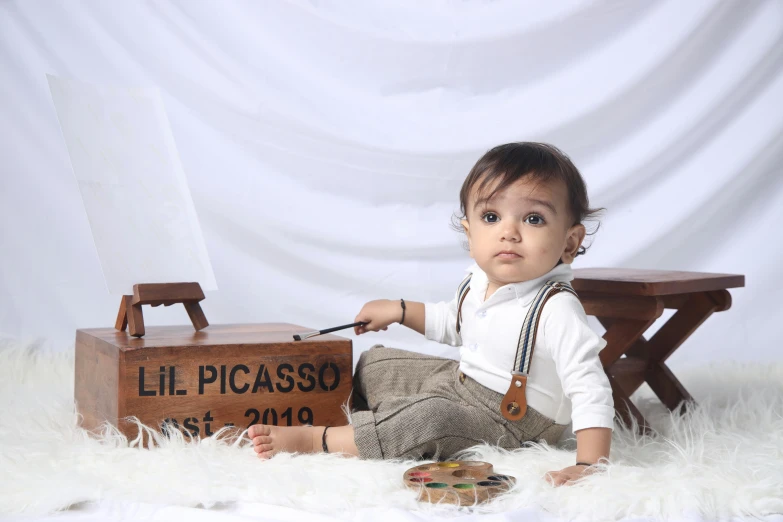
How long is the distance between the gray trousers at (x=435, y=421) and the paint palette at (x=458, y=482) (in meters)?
0.09

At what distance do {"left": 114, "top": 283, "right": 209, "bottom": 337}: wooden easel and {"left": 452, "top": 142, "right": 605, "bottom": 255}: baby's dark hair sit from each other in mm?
486

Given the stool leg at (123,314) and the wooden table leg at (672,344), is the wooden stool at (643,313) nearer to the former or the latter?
the wooden table leg at (672,344)

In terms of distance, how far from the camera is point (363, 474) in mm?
1099

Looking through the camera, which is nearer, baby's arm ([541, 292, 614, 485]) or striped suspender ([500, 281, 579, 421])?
baby's arm ([541, 292, 614, 485])

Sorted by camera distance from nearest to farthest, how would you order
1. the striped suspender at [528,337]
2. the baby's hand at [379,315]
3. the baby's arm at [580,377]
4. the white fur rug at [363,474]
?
the white fur rug at [363,474]
the baby's arm at [580,377]
the striped suspender at [528,337]
the baby's hand at [379,315]

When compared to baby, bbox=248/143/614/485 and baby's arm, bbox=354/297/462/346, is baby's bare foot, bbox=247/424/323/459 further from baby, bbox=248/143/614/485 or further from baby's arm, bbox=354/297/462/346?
baby's arm, bbox=354/297/462/346

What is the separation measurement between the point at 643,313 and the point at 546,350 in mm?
247

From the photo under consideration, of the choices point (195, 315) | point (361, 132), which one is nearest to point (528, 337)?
point (195, 315)

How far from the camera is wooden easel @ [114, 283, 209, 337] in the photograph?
4.45 feet

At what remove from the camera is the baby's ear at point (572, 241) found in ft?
Result: 4.23

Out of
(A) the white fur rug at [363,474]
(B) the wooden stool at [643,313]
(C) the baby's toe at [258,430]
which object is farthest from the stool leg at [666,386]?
(C) the baby's toe at [258,430]

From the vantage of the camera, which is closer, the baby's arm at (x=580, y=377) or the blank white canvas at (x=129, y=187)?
the baby's arm at (x=580, y=377)

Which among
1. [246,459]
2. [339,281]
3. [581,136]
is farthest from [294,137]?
[246,459]

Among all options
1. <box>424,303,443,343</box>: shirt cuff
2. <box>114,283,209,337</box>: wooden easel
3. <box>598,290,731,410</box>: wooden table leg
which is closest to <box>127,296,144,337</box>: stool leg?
<box>114,283,209,337</box>: wooden easel
